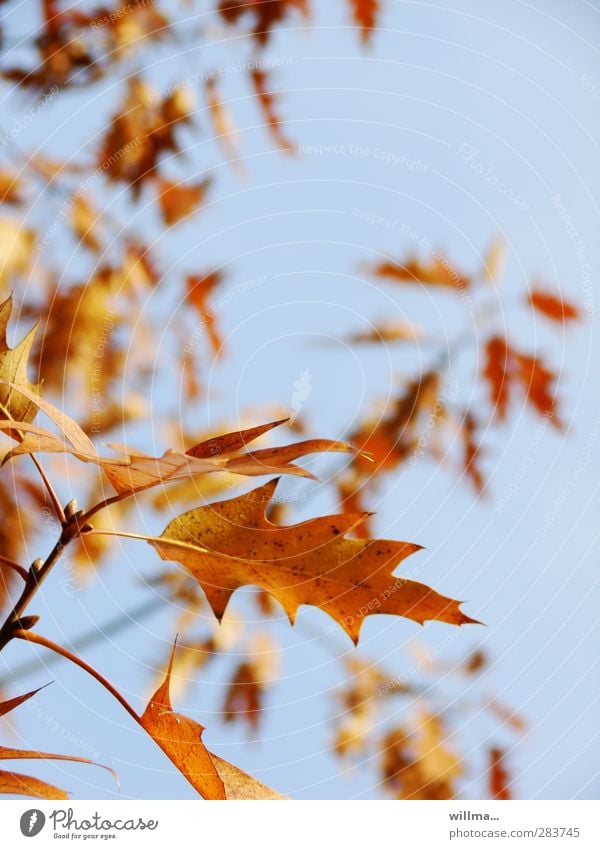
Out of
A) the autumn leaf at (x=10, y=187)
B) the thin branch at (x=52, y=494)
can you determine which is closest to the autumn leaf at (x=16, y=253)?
the autumn leaf at (x=10, y=187)

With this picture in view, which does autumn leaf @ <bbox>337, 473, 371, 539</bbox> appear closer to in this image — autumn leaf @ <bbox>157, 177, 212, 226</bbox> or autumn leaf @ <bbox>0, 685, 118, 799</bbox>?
autumn leaf @ <bbox>157, 177, 212, 226</bbox>

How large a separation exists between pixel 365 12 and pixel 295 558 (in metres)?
0.80

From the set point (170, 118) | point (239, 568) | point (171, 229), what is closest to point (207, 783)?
point (239, 568)

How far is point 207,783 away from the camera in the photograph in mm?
422

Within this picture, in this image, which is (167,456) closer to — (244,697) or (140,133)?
(140,133)

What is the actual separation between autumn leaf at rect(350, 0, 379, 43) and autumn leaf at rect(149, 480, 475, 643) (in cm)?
75

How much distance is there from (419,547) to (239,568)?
10 centimetres

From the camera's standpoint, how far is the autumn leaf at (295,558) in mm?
419

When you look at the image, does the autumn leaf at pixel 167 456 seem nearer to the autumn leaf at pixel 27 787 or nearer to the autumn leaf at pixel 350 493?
the autumn leaf at pixel 27 787

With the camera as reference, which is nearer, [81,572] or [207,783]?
[207,783]

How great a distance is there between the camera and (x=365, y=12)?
97cm

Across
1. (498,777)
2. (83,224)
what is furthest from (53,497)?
(498,777)

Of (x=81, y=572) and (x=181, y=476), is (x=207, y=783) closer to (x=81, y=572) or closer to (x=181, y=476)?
(x=181, y=476)

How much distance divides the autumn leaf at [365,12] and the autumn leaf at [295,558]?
755mm
